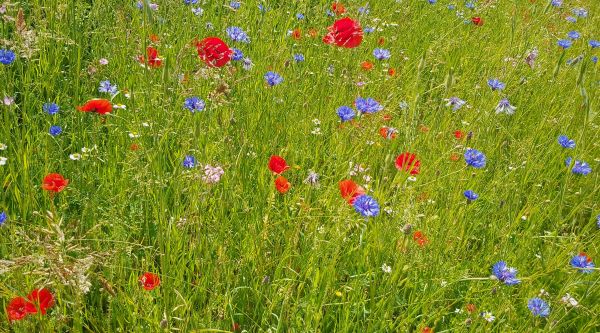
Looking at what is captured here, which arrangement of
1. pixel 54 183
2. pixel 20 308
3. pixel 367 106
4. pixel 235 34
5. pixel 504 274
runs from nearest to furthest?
pixel 20 308 → pixel 54 183 → pixel 504 274 → pixel 367 106 → pixel 235 34

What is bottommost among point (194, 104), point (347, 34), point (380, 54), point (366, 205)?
point (366, 205)

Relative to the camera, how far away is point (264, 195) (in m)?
1.70

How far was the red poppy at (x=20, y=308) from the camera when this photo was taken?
1036 millimetres

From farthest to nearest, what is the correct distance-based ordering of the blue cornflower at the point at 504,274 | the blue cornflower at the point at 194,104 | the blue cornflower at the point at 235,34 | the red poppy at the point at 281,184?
the blue cornflower at the point at 235,34
the blue cornflower at the point at 194,104
the red poppy at the point at 281,184
the blue cornflower at the point at 504,274

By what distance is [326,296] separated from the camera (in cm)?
142

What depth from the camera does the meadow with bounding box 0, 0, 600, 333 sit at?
50.2 inches

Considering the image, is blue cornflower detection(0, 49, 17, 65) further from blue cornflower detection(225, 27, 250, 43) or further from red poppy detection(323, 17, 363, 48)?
red poppy detection(323, 17, 363, 48)

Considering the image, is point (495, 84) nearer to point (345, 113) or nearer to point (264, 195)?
point (345, 113)

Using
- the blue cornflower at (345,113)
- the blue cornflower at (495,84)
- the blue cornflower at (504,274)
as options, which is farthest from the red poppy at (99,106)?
the blue cornflower at (495,84)

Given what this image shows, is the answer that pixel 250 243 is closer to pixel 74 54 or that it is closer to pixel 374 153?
pixel 374 153

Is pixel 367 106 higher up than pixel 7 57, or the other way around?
pixel 367 106

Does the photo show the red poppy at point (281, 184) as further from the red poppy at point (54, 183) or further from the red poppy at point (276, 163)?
the red poppy at point (54, 183)

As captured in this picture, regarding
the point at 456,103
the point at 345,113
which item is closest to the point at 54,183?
the point at 345,113

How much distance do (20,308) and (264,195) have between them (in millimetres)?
809
